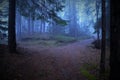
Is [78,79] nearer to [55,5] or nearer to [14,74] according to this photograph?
[14,74]

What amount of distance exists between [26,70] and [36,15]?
832 cm

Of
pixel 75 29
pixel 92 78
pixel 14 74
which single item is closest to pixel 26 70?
pixel 14 74

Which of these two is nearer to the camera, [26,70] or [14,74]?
[14,74]
